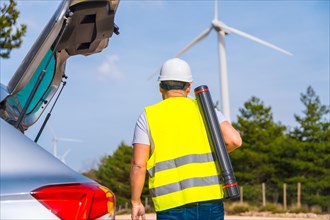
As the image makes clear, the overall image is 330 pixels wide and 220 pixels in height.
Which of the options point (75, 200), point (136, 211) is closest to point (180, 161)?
point (136, 211)

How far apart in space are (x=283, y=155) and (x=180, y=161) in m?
45.4

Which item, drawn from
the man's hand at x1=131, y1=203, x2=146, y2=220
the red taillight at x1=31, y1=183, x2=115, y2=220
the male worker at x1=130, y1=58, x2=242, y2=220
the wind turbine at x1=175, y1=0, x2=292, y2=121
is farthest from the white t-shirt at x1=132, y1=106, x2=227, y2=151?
the wind turbine at x1=175, y1=0, x2=292, y2=121

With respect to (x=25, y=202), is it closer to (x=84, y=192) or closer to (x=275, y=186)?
(x=84, y=192)

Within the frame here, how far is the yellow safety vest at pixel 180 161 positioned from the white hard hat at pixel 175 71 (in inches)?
6.5

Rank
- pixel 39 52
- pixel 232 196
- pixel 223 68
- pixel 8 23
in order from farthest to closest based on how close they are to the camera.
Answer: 1. pixel 223 68
2. pixel 8 23
3. pixel 232 196
4. pixel 39 52

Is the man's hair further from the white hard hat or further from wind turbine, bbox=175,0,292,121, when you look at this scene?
wind turbine, bbox=175,0,292,121

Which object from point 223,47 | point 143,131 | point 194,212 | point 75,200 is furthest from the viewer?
point 223,47

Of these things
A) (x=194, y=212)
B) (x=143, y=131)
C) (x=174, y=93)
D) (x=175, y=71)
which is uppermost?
(x=175, y=71)

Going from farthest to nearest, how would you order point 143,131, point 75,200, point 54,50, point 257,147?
1. point 257,147
2. point 143,131
3. point 54,50
4. point 75,200

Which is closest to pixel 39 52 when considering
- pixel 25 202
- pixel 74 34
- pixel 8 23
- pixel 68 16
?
pixel 68 16

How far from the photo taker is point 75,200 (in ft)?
8.01

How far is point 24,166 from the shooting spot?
244 centimetres

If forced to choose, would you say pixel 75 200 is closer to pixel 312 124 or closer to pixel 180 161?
pixel 180 161

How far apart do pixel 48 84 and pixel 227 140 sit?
1333 mm
